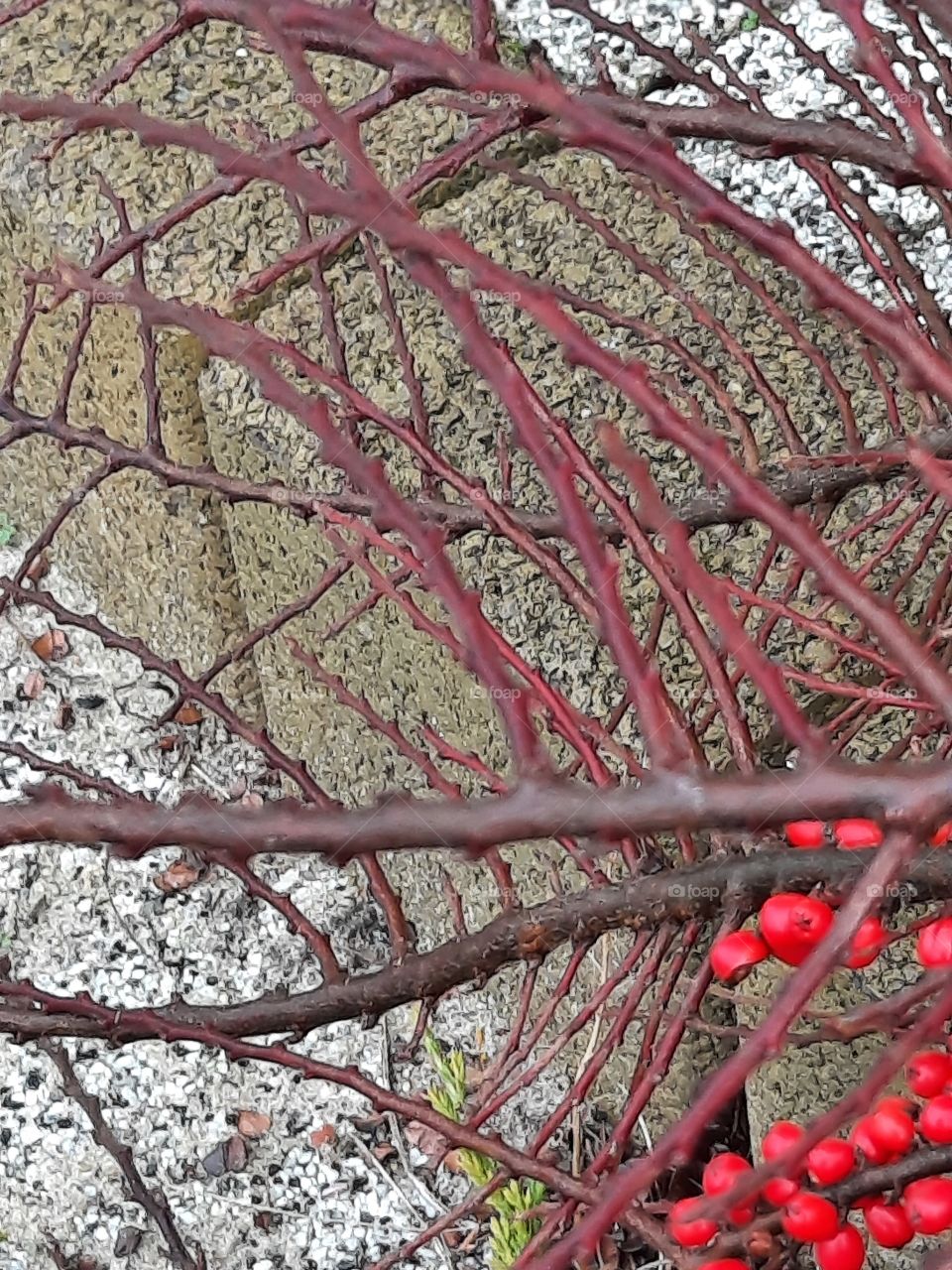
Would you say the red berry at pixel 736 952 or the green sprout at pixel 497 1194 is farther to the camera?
the green sprout at pixel 497 1194

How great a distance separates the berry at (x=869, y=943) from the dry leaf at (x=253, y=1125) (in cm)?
122

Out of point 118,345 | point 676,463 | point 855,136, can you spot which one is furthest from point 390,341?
point 855,136

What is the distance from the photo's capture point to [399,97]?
1.73 feet

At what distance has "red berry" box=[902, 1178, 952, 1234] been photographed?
532 mm

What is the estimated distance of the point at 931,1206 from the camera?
1.75 feet

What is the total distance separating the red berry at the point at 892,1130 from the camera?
0.56 metres

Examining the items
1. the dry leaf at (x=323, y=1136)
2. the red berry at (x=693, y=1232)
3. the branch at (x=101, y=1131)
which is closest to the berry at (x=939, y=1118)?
the red berry at (x=693, y=1232)

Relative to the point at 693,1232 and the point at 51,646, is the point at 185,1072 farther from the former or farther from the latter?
the point at 693,1232

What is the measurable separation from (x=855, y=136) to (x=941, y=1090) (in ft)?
1.37

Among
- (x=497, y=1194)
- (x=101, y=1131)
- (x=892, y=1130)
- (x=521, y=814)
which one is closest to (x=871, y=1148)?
(x=892, y=1130)

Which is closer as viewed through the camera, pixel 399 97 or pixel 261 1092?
pixel 399 97

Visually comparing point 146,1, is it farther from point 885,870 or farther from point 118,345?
point 885,870

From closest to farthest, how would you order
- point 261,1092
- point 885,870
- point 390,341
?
point 885,870 < point 390,341 < point 261,1092

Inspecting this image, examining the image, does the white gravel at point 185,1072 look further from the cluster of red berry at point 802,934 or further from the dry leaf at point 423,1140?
the cluster of red berry at point 802,934
